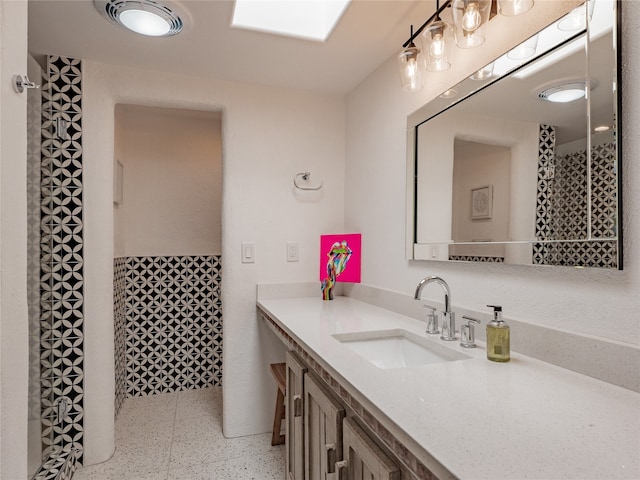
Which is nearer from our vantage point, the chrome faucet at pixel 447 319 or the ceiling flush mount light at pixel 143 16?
the chrome faucet at pixel 447 319

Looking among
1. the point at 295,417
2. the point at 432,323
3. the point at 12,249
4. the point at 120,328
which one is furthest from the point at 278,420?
the point at 12,249

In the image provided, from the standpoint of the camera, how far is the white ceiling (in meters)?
1.56

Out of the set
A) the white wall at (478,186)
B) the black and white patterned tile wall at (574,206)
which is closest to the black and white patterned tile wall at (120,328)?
the white wall at (478,186)

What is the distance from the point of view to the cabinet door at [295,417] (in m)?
1.43

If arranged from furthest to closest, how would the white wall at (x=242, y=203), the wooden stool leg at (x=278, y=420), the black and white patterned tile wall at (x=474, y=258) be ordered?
the wooden stool leg at (x=278, y=420), the white wall at (x=242, y=203), the black and white patterned tile wall at (x=474, y=258)

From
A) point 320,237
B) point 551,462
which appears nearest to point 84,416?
point 320,237

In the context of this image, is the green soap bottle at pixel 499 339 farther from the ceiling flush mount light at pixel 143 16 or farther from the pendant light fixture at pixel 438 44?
the ceiling flush mount light at pixel 143 16

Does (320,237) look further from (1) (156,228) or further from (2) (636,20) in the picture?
(2) (636,20)

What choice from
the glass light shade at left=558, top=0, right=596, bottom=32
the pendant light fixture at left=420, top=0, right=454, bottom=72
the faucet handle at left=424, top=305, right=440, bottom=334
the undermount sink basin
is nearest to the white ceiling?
the pendant light fixture at left=420, top=0, right=454, bottom=72

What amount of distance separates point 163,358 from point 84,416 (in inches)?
37.3

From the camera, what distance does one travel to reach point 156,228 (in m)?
3.02

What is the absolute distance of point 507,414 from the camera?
0.77m

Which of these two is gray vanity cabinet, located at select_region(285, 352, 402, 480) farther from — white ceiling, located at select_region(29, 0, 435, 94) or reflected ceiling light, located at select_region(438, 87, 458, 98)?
white ceiling, located at select_region(29, 0, 435, 94)

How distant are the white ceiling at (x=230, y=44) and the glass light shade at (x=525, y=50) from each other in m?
0.44
